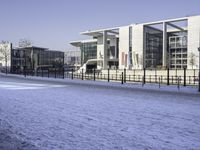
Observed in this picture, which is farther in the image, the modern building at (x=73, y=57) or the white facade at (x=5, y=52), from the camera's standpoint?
the modern building at (x=73, y=57)

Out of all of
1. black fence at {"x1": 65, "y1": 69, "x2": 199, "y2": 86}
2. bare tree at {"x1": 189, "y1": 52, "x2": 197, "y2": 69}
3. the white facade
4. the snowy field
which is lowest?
the snowy field

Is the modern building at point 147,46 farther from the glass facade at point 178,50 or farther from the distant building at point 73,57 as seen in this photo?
the distant building at point 73,57

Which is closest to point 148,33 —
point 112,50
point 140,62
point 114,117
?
point 140,62

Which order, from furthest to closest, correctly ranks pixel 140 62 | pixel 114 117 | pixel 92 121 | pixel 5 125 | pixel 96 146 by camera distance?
pixel 140 62 → pixel 114 117 → pixel 92 121 → pixel 5 125 → pixel 96 146

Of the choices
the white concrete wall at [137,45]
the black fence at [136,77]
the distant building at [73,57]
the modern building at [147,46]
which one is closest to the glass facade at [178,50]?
the modern building at [147,46]

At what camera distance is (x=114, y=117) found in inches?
389

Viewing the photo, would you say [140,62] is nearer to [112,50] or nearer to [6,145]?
[112,50]

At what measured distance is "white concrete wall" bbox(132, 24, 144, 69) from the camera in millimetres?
89438

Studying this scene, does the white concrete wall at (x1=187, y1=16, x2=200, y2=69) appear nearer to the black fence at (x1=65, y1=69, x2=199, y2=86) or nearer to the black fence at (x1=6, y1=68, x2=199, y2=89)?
the black fence at (x1=6, y1=68, x2=199, y2=89)

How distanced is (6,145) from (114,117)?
4.36 meters

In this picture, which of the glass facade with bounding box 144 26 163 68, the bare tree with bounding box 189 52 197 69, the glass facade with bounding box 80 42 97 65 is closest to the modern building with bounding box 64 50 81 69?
the glass facade with bounding box 80 42 97 65

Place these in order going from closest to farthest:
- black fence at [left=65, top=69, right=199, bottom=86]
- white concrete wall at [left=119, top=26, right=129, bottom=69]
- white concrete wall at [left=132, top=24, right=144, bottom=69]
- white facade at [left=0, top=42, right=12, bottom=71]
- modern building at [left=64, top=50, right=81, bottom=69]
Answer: black fence at [left=65, top=69, right=199, bottom=86] < white facade at [left=0, top=42, right=12, bottom=71] < white concrete wall at [left=132, top=24, right=144, bottom=69] < white concrete wall at [left=119, top=26, right=129, bottom=69] < modern building at [left=64, top=50, right=81, bottom=69]

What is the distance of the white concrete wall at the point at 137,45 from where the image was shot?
89.4 meters

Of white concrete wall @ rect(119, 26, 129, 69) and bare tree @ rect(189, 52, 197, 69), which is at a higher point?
white concrete wall @ rect(119, 26, 129, 69)
